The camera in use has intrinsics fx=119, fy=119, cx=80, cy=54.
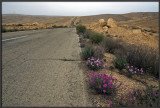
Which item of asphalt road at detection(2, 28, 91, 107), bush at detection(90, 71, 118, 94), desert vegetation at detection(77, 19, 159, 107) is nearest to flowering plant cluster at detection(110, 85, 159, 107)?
desert vegetation at detection(77, 19, 159, 107)

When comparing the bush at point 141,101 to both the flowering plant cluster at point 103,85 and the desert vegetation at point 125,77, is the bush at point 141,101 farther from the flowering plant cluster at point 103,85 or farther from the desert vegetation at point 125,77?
the flowering plant cluster at point 103,85

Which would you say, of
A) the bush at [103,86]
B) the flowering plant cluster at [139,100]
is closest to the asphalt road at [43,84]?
the bush at [103,86]

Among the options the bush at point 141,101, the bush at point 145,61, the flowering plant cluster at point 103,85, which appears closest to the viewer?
the bush at point 141,101

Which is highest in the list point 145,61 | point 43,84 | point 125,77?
point 145,61

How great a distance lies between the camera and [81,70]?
3.50m

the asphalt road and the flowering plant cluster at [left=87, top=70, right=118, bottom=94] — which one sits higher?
the flowering plant cluster at [left=87, top=70, right=118, bottom=94]

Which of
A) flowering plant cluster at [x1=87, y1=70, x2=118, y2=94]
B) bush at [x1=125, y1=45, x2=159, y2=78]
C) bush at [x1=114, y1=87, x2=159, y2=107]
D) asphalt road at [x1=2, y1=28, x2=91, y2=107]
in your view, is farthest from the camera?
bush at [x1=125, y1=45, x2=159, y2=78]

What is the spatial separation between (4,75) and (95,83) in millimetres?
2504

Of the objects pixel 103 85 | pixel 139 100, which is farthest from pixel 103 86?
pixel 139 100

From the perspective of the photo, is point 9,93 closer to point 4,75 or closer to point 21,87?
point 21,87

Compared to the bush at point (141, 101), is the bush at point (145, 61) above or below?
above

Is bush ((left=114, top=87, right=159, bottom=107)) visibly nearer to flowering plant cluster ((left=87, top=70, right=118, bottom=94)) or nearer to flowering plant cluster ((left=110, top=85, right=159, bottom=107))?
flowering plant cluster ((left=110, top=85, right=159, bottom=107))

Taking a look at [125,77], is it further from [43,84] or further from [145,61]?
[43,84]

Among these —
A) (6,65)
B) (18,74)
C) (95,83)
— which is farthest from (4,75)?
(95,83)
